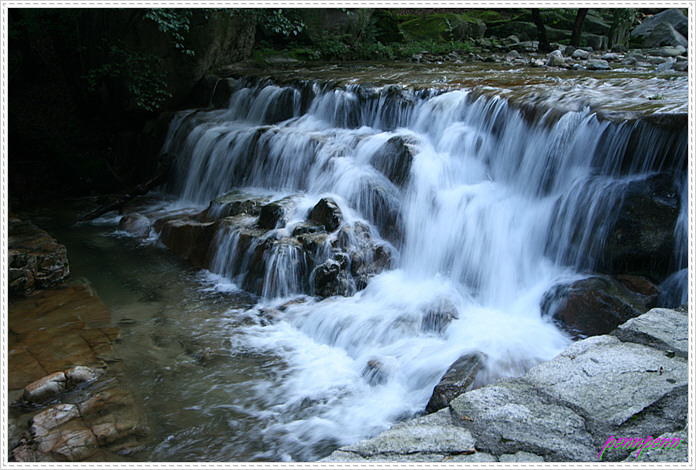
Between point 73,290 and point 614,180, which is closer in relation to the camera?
point 614,180

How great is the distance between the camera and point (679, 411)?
7.93ft

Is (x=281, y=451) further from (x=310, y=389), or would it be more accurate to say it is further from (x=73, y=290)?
(x=73, y=290)

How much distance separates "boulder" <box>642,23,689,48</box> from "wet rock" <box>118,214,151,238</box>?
1451cm

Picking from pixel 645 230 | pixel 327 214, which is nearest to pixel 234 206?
pixel 327 214

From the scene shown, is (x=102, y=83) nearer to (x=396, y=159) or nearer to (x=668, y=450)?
(x=396, y=159)

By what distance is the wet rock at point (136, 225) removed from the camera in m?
8.94

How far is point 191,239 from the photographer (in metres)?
7.98

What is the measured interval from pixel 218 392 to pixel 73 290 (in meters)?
3.04

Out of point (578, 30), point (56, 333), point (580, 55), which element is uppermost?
point (578, 30)

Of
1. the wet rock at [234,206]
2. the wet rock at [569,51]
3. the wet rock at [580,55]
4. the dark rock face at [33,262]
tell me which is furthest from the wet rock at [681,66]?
the dark rock face at [33,262]

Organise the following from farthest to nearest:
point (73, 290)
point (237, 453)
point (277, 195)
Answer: point (277, 195)
point (73, 290)
point (237, 453)

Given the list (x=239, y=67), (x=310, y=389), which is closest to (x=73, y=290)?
(x=310, y=389)

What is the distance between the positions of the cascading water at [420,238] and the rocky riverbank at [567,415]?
1.43 metres

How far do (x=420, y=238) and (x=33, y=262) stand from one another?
16.1 ft
